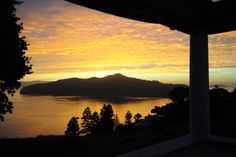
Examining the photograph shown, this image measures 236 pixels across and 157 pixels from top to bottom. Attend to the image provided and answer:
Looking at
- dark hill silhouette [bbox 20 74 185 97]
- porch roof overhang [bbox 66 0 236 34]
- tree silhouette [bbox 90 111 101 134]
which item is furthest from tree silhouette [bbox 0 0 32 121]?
dark hill silhouette [bbox 20 74 185 97]

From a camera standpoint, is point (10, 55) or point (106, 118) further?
point (106, 118)

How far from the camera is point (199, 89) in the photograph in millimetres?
2785

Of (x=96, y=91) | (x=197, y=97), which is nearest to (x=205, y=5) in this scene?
(x=197, y=97)

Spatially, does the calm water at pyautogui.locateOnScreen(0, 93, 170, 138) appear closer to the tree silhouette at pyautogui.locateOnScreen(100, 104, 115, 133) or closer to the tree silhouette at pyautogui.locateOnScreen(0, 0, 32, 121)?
the tree silhouette at pyautogui.locateOnScreen(100, 104, 115, 133)

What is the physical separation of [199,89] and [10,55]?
4.68 metres

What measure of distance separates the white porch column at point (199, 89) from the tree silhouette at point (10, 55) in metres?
4.51

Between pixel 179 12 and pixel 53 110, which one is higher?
pixel 179 12

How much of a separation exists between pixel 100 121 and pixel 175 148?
1211 inches

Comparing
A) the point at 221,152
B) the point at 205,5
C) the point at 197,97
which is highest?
the point at 205,5

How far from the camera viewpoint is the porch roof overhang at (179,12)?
1757 mm

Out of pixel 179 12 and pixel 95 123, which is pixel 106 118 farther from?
pixel 179 12

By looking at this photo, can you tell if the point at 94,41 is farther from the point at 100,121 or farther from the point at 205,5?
the point at 100,121

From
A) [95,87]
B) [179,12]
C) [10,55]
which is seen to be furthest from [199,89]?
[95,87]

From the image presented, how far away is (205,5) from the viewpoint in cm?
265
